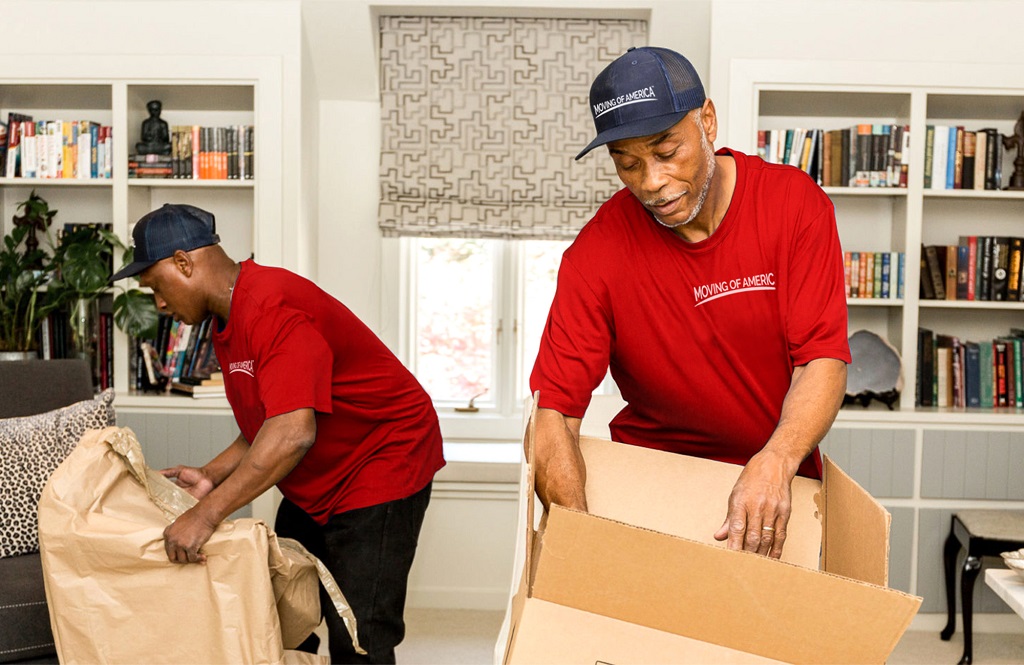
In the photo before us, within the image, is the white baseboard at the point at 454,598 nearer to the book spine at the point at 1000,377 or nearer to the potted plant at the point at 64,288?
the potted plant at the point at 64,288

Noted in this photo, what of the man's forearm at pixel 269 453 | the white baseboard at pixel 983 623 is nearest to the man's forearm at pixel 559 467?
the man's forearm at pixel 269 453

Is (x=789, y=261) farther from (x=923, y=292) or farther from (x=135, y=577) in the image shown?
Answer: (x=923, y=292)

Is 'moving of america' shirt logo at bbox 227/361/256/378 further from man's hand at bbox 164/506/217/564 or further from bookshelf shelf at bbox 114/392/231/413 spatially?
bookshelf shelf at bbox 114/392/231/413

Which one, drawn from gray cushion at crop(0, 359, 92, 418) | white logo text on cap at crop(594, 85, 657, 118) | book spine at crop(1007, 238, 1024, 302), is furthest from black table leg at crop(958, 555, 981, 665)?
gray cushion at crop(0, 359, 92, 418)

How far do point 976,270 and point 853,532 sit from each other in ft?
9.44

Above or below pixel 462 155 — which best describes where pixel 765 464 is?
below

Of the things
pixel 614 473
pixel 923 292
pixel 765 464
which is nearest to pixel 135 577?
pixel 614 473

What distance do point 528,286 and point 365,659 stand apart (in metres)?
2.22

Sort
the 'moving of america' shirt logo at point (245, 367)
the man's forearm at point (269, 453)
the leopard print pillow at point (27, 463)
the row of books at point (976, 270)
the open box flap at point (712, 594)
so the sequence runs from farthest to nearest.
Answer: the row of books at point (976, 270) < the leopard print pillow at point (27, 463) < the 'moving of america' shirt logo at point (245, 367) < the man's forearm at point (269, 453) < the open box flap at point (712, 594)

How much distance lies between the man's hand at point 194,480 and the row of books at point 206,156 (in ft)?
5.49

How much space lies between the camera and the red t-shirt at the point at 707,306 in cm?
136

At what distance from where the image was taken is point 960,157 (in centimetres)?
347

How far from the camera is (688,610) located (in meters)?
0.86

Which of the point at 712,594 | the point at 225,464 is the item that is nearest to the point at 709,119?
the point at 712,594
